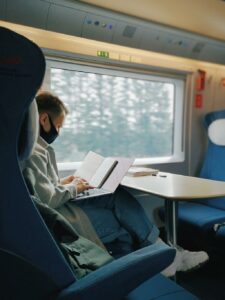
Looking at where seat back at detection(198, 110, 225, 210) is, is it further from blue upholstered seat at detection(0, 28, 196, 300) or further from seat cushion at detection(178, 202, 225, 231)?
blue upholstered seat at detection(0, 28, 196, 300)

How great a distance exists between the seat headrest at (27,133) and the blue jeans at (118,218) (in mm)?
945

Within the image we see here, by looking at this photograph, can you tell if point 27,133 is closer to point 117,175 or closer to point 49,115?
point 49,115

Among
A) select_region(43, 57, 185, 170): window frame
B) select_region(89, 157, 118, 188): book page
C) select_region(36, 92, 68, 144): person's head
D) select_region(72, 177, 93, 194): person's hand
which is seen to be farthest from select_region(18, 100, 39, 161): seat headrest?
select_region(43, 57, 185, 170): window frame

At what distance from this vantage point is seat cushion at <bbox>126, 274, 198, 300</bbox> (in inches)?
37.9

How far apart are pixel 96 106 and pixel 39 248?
1863 mm

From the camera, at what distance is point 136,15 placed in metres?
2.11

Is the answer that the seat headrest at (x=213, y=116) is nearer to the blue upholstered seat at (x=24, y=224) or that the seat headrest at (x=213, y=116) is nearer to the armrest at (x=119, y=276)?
the armrest at (x=119, y=276)

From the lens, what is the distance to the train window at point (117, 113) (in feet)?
7.47

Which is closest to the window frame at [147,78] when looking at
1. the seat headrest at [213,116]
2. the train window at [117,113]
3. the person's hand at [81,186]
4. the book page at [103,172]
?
the train window at [117,113]

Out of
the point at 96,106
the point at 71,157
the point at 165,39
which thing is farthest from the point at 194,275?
the point at 165,39

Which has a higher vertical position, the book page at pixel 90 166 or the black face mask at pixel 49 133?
the black face mask at pixel 49 133

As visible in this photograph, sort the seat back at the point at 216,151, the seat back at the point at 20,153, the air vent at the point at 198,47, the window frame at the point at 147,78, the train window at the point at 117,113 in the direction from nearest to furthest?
1. the seat back at the point at 20,153
2. the window frame at the point at 147,78
3. the train window at the point at 117,113
4. the seat back at the point at 216,151
5. the air vent at the point at 198,47

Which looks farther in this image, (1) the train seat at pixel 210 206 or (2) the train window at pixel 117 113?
(2) the train window at pixel 117 113

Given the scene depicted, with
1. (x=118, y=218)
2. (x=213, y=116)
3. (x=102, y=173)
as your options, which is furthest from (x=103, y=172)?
(x=213, y=116)
